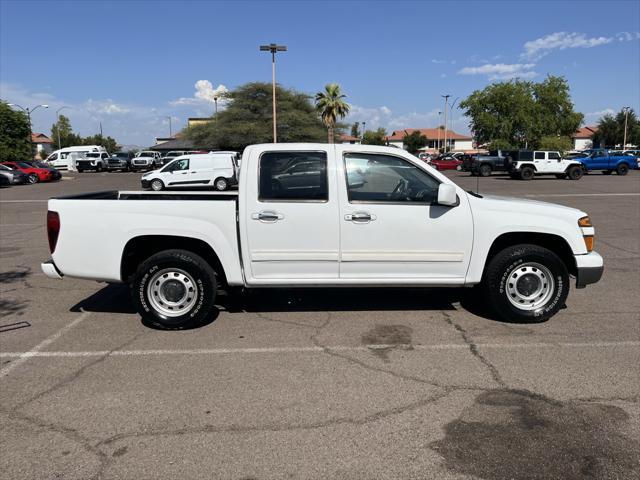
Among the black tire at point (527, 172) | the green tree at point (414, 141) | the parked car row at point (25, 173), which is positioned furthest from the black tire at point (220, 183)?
the green tree at point (414, 141)

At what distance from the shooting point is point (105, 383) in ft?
13.0

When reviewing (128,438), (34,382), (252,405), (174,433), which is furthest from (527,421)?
(34,382)

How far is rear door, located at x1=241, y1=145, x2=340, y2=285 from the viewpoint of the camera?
16.1ft

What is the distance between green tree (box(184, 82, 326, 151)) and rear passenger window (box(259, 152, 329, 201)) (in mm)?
51696

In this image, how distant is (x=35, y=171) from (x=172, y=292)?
35.9 m

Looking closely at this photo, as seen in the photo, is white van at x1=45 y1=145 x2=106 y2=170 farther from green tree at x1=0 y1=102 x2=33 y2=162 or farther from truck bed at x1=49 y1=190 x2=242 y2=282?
truck bed at x1=49 y1=190 x2=242 y2=282

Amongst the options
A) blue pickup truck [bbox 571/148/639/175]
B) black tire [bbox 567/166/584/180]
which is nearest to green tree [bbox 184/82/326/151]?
blue pickup truck [bbox 571/148/639/175]

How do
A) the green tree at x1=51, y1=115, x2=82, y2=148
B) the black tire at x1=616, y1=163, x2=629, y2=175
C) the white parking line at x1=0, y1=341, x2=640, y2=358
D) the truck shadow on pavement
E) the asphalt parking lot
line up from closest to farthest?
the asphalt parking lot, the white parking line at x1=0, y1=341, x2=640, y2=358, the truck shadow on pavement, the black tire at x1=616, y1=163, x2=629, y2=175, the green tree at x1=51, y1=115, x2=82, y2=148

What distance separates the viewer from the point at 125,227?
4996 millimetres

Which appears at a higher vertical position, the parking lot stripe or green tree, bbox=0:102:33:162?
green tree, bbox=0:102:33:162

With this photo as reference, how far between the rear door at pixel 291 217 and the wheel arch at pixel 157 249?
0.46 meters

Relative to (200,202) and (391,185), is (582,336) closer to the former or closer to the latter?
(391,185)

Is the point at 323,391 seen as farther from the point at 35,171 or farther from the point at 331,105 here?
the point at 331,105

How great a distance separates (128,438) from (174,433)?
0.27 meters
